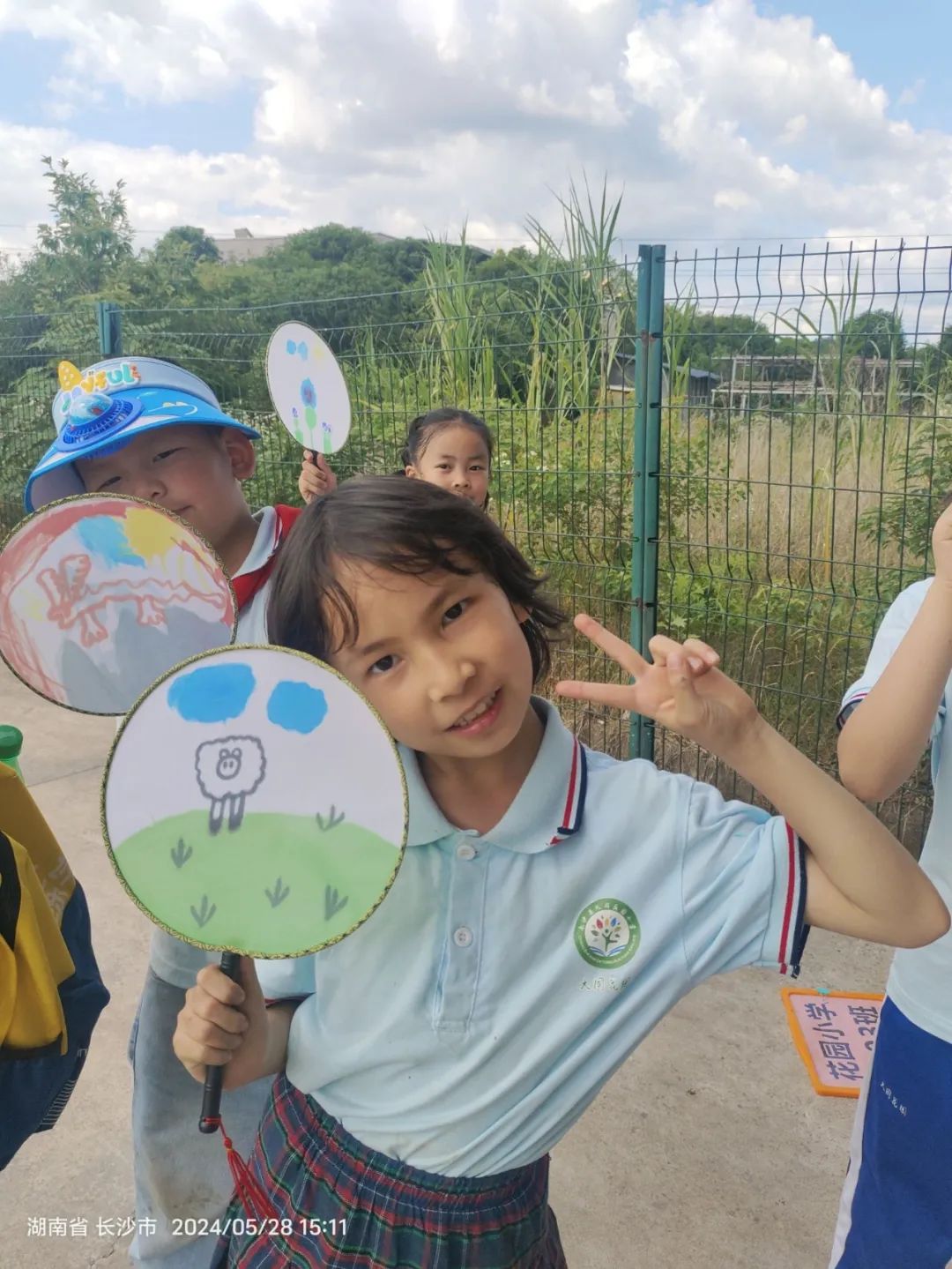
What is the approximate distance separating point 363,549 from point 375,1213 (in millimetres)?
685

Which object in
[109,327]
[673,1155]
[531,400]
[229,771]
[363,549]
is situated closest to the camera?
[229,771]

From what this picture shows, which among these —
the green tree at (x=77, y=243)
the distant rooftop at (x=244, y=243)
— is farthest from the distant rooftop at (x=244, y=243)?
the green tree at (x=77, y=243)

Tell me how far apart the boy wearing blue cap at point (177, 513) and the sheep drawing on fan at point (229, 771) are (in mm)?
349

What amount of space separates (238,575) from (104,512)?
461mm

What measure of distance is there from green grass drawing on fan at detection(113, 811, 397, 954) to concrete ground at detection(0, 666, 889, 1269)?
135 centimetres

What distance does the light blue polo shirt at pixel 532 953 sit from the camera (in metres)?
0.93

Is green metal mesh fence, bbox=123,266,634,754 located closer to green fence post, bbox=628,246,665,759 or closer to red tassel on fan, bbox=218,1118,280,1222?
green fence post, bbox=628,246,665,759

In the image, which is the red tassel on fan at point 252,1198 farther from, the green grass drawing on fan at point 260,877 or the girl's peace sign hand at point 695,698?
the girl's peace sign hand at point 695,698

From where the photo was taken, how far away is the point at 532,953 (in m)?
0.94

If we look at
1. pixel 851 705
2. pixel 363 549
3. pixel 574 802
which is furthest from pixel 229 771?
pixel 851 705

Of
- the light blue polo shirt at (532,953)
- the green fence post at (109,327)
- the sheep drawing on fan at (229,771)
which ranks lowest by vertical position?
the light blue polo shirt at (532,953)

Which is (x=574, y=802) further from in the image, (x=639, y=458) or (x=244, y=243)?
(x=244, y=243)

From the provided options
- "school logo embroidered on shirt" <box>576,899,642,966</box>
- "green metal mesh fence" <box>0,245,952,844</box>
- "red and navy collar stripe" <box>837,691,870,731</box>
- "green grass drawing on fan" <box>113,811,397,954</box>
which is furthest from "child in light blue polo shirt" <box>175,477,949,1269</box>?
"green metal mesh fence" <box>0,245,952,844</box>

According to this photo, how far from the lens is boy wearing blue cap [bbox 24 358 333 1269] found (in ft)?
3.64
